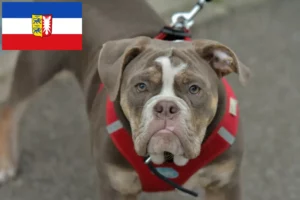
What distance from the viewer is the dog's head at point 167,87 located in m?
2.23

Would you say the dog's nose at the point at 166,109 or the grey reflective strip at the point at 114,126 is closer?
the dog's nose at the point at 166,109

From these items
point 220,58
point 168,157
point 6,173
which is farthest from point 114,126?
point 6,173

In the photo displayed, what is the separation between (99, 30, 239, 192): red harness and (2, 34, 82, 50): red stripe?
1.70 feet

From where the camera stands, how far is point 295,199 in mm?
3182

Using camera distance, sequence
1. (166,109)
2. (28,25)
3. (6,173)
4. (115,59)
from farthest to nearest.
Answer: (6,173), (28,25), (115,59), (166,109)

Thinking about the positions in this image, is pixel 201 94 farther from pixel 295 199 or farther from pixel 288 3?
pixel 288 3

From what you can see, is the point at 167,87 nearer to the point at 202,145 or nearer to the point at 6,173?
the point at 202,145

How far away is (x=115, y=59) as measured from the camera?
239 cm

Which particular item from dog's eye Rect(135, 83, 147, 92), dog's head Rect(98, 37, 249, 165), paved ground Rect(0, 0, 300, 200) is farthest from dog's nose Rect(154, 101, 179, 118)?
paved ground Rect(0, 0, 300, 200)

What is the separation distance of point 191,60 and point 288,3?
263cm

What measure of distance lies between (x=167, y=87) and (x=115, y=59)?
24 centimetres

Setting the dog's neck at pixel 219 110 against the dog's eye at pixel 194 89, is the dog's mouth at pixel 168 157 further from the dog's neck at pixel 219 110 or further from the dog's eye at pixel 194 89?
the dog's eye at pixel 194 89

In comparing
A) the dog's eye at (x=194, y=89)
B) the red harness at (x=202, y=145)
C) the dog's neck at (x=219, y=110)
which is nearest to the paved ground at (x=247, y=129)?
the red harness at (x=202, y=145)

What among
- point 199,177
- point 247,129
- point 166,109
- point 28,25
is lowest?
point 247,129
